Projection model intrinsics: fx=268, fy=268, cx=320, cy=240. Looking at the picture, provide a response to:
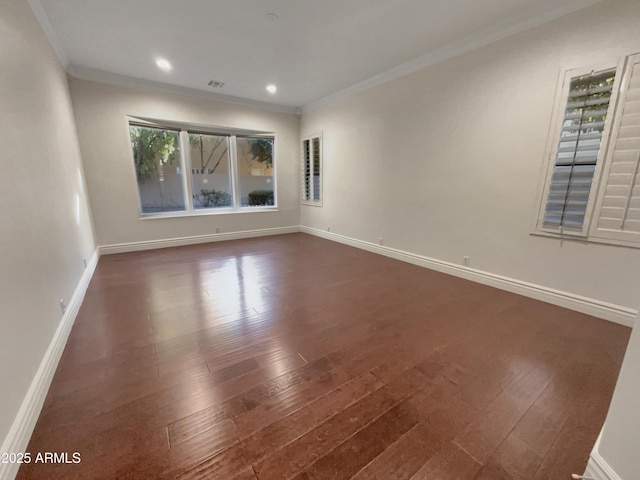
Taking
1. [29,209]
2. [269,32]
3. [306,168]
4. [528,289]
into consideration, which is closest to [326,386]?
[29,209]

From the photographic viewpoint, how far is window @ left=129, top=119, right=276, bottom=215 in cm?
488

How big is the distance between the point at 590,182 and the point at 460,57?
6.64 ft

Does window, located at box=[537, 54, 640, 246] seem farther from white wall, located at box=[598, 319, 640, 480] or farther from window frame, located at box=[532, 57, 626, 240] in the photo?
white wall, located at box=[598, 319, 640, 480]

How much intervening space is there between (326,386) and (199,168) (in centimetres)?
508

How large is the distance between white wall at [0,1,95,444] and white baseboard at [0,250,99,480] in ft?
0.14

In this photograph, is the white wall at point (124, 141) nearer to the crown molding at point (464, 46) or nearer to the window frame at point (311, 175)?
the window frame at point (311, 175)

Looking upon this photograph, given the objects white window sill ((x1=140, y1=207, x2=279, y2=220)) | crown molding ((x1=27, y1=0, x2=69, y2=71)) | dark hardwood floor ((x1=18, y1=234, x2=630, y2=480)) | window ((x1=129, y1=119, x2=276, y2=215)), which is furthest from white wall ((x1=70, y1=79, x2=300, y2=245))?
dark hardwood floor ((x1=18, y1=234, x2=630, y2=480))

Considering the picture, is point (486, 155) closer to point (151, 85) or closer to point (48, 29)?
point (48, 29)

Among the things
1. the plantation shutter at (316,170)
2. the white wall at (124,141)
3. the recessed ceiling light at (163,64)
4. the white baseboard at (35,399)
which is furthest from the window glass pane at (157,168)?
the white baseboard at (35,399)

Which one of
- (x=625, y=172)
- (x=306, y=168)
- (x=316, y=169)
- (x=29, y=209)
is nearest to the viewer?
(x=29, y=209)

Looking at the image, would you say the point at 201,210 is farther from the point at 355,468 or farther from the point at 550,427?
the point at 550,427

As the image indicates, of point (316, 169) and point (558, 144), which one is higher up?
point (558, 144)

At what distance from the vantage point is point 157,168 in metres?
5.01

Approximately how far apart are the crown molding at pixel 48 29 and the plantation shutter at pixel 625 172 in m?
5.12
